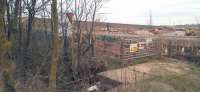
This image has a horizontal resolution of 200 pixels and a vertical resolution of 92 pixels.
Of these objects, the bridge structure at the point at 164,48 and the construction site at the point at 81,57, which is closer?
the construction site at the point at 81,57

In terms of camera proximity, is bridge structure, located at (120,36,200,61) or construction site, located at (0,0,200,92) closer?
construction site, located at (0,0,200,92)

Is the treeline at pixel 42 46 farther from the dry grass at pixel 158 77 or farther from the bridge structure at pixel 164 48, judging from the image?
the bridge structure at pixel 164 48

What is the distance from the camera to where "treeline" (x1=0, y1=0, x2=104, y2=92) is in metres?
6.48

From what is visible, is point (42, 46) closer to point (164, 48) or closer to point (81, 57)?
point (81, 57)

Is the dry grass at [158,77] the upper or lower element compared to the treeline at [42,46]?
lower

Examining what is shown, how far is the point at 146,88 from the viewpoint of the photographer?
916cm

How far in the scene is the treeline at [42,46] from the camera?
648cm

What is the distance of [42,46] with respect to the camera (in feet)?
35.5

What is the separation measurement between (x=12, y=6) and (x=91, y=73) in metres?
4.15

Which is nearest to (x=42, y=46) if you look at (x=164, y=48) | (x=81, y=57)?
(x=81, y=57)

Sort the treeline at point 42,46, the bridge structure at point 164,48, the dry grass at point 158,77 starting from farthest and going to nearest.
A: the bridge structure at point 164,48 < the dry grass at point 158,77 < the treeline at point 42,46

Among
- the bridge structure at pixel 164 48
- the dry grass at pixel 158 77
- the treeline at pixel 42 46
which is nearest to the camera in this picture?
the treeline at pixel 42 46

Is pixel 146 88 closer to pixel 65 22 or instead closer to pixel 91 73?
pixel 91 73

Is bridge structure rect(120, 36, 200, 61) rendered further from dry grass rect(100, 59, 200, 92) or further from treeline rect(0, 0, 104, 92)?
treeline rect(0, 0, 104, 92)
